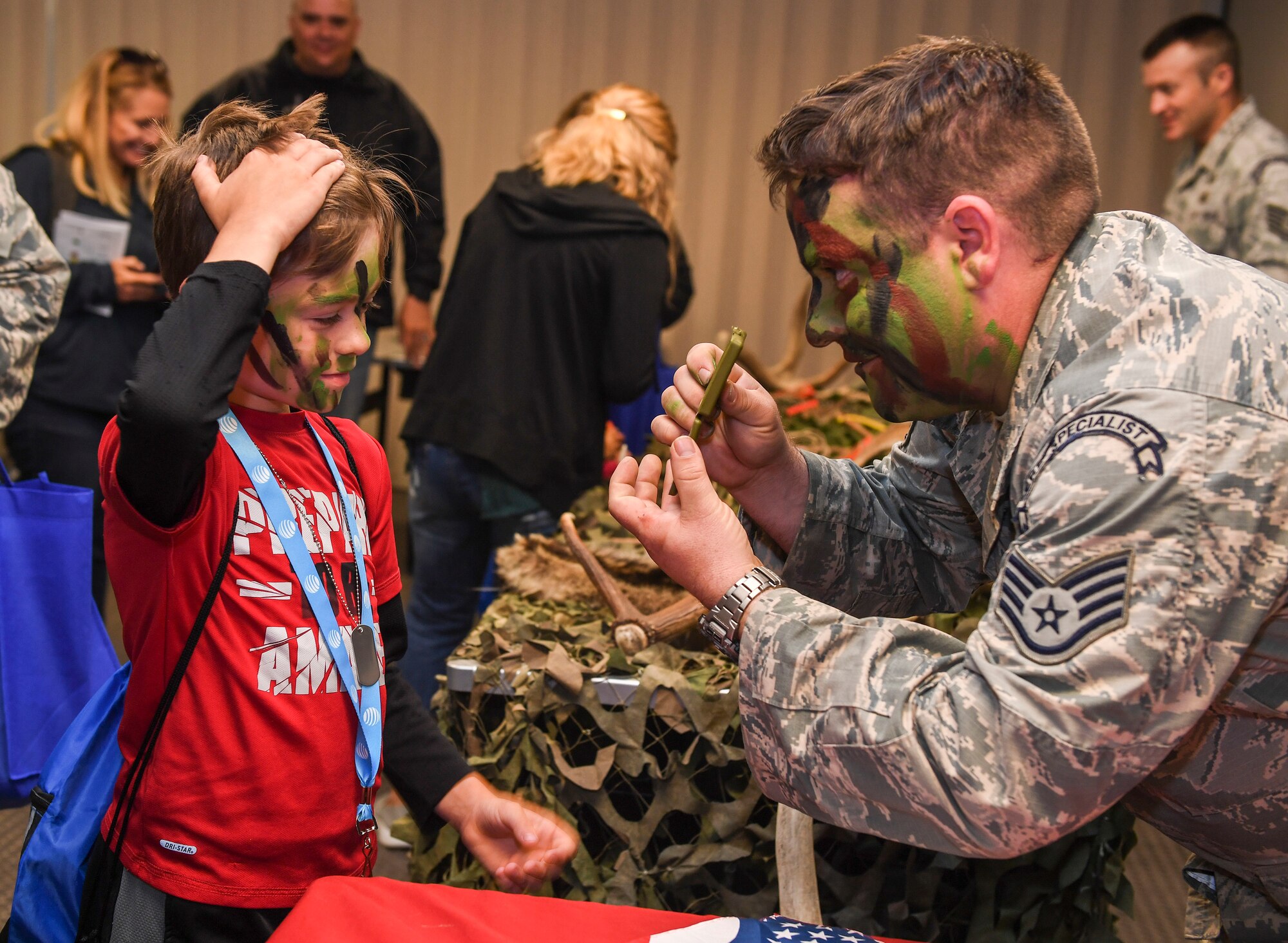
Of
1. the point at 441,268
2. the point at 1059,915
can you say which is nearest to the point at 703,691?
the point at 1059,915

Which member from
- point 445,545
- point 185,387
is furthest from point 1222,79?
point 185,387

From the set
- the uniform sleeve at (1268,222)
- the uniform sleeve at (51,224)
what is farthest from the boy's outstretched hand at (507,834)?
the uniform sleeve at (1268,222)

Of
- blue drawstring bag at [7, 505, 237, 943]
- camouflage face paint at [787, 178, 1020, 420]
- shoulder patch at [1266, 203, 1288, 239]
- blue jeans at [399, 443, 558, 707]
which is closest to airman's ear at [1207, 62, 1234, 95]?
shoulder patch at [1266, 203, 1288, 239]

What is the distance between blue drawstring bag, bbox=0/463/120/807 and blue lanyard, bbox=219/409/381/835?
1.38 feet

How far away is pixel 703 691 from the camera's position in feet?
4.93

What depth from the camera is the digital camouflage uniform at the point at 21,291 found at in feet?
6.25

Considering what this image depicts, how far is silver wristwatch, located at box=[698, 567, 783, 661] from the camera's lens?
39.5 inches

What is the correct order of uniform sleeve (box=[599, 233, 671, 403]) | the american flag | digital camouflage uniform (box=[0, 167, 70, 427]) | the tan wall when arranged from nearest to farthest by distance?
the american flag
digital camouflage uniform (box=[0, 167, 70, 427])
uniform sleeve (box=[599, 233, 671, 403])
the tan wall

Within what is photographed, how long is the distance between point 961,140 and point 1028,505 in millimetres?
319

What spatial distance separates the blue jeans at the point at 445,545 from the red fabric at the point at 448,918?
1.46 metres

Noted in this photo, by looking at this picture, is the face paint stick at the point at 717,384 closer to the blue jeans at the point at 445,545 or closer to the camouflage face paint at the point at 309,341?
the camouflage face paint at the point at 309,341

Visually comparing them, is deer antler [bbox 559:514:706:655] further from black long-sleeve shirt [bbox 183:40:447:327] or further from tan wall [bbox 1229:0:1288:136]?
tan wall [bbox 1229:0:1288:136]

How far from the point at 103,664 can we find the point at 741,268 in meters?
4.40

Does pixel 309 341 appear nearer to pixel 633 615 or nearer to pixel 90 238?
pixel 633 615
